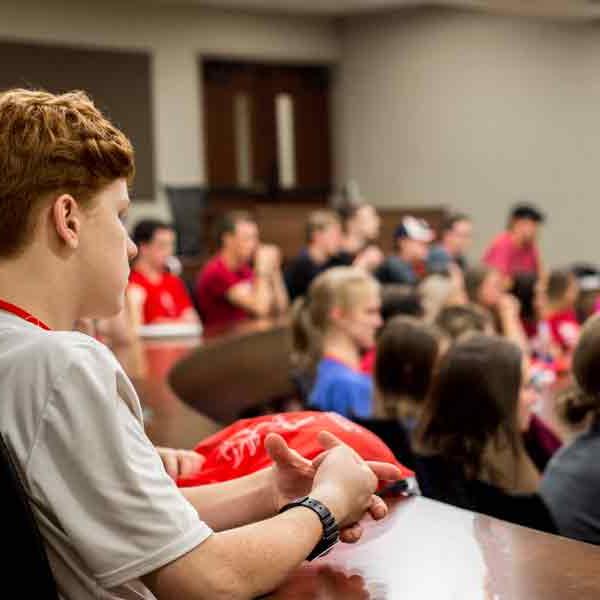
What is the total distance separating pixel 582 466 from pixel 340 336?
5.11 feet

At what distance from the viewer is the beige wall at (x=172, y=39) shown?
9.88 m

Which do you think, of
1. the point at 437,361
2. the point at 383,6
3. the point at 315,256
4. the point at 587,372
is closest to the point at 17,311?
the point at 587,372

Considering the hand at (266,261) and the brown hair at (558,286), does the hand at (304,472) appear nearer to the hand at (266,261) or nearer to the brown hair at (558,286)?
the brown hair at (558,286)

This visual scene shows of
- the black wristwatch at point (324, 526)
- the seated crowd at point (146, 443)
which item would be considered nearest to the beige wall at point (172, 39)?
the seated crowd at point (146, 443)

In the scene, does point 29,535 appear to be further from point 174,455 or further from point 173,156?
point 173,156

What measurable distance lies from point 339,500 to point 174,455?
42 centimetres

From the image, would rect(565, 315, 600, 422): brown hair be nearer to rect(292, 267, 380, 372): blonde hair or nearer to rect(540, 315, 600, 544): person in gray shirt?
rect(540, 315, 600, 544): person in gray shirt

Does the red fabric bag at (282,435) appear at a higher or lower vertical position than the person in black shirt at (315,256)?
higher

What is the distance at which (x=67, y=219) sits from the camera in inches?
41.3

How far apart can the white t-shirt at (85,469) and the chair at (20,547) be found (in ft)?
0.05

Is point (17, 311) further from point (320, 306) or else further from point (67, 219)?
point (320, 306)

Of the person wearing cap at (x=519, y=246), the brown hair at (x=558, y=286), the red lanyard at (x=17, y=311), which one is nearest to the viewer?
the red lanyard at (x=17, y=311)

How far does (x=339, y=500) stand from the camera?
1.14 meters

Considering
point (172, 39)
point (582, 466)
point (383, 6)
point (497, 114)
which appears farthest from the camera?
point (497, 114)
